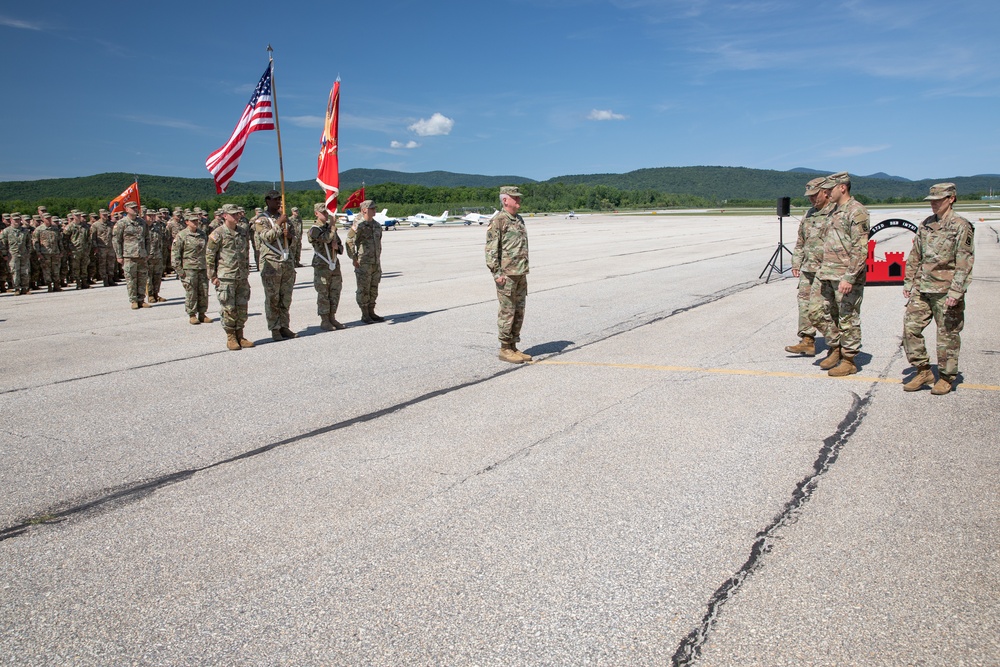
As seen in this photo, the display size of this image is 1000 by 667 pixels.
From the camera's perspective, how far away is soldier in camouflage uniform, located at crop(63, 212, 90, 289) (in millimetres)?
18422

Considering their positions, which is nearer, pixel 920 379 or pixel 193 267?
pixel 920 379

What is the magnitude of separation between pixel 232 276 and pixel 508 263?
3.86 m

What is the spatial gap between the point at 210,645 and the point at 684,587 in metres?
2.13

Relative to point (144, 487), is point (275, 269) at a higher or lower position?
higher

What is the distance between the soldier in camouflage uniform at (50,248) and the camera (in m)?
17.7

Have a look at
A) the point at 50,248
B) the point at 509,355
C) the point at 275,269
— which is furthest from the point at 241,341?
the point at 50,248

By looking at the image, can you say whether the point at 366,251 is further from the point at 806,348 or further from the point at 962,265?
the point at 962,265

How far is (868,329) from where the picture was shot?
10.2m

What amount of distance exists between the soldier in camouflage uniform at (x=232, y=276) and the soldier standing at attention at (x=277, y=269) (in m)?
0.35

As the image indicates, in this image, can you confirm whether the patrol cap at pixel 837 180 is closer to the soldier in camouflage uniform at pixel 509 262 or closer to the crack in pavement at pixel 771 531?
the crack in pavement at pixel 771 531

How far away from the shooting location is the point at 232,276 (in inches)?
380

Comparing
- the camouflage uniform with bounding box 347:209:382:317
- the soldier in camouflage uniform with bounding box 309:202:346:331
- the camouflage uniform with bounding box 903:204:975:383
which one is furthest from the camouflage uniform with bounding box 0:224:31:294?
the camouflage uniform with bounding box 903:204:975:383

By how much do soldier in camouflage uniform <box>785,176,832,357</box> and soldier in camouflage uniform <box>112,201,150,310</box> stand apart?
Answer: 1162cm

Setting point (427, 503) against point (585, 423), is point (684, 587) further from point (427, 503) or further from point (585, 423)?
point (585, 423)
